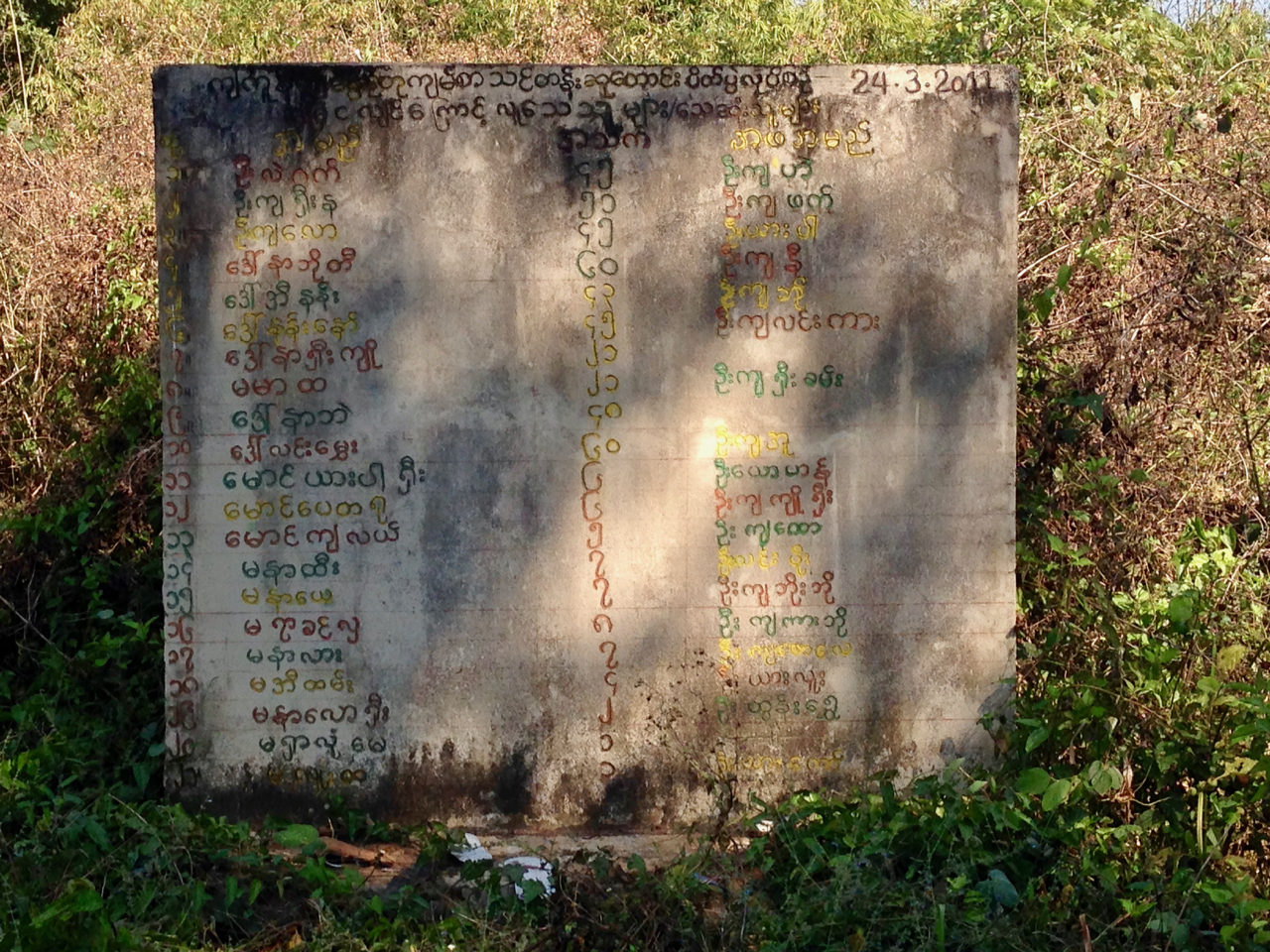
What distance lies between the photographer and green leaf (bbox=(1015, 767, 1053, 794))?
150 inches

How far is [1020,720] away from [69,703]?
371 centimetres

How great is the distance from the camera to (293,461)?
428cm

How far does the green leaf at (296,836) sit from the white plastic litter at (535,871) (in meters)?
0.65

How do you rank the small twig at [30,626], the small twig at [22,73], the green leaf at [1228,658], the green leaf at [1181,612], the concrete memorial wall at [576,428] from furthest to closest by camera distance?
the small twig at [22,73] → the small twig at [30,626] → the concrete memorial wall at [576,428] → the green leaf at [1181,612] → the green leaf at [1228,658]

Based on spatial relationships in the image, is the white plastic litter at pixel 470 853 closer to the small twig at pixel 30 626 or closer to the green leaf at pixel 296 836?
the green leaf at pixel 296 836

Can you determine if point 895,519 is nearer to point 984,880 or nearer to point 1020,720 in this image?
point 1020,720

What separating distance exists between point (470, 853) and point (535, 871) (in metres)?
0.28

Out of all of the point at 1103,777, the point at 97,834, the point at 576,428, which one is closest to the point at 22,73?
the point at 576,428

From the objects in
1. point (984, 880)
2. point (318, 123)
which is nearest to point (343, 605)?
point (318, 123)

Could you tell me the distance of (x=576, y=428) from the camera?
4.30 m

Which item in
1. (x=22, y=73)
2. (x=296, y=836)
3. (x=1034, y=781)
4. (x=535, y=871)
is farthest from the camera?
(x=22, y=73)

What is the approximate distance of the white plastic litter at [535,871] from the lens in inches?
145

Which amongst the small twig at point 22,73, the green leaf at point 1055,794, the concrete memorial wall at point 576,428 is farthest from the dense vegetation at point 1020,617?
the small twig at point 22,73

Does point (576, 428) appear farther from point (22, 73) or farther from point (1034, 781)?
point (22, 73)
